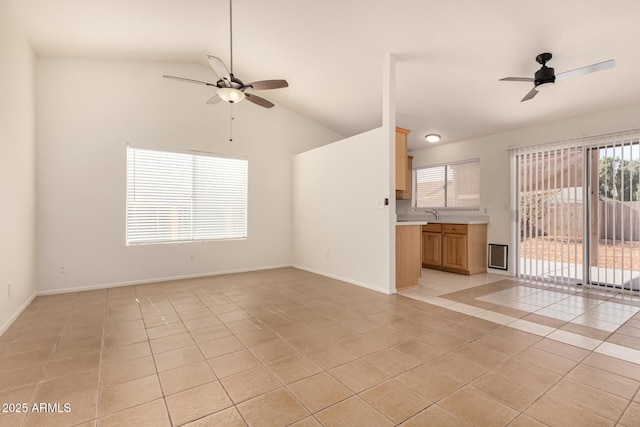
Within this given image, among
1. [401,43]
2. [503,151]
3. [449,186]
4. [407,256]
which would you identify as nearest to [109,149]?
[401,43]

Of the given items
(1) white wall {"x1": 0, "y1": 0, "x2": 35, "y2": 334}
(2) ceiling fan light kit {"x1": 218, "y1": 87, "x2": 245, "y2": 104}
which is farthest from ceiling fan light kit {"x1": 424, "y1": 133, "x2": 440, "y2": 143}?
(1) white wall {"x1": 0, "y1": 0, "x2": 35, "y2": 334}

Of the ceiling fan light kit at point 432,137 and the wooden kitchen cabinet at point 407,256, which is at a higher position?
the ceiling fan light kit at point 432,137

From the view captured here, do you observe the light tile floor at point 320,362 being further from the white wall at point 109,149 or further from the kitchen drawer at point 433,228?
the kitchen drawer at point 433,228

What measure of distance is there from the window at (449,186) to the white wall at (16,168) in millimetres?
6827

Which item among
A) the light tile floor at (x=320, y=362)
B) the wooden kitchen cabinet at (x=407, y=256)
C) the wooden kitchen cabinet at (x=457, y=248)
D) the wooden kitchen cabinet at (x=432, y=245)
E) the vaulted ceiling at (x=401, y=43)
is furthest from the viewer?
the wooden kitchen cabinet at (x=432, y=245)

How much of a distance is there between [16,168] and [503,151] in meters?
7.10

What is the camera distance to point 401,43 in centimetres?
379

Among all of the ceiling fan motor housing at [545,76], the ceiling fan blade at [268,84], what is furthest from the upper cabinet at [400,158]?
the ceiling fan blade at [268,84]

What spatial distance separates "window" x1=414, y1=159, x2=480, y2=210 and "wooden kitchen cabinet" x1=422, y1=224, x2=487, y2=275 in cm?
73

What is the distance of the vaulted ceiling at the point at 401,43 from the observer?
10.4 feet

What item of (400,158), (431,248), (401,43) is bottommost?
(431,248)

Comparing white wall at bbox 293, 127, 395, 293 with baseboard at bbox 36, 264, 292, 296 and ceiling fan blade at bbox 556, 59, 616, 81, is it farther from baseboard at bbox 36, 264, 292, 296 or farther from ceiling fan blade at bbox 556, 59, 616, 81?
ceiling fan blade at bbox 556, 59, 616, 81

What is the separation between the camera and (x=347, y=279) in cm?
488

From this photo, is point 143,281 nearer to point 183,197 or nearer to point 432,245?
point 183,197
